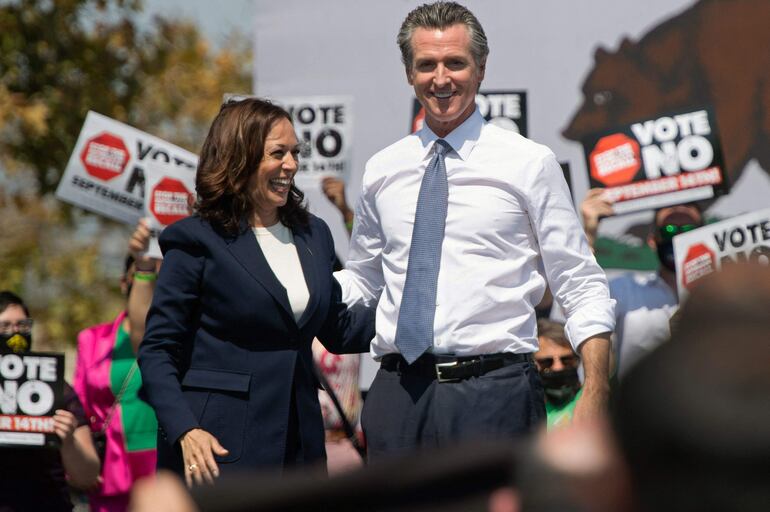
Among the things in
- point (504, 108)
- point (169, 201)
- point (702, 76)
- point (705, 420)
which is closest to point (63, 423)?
point (169, 201)

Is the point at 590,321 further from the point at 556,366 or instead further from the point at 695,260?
the point at 556,366

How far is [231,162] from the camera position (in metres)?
3.49

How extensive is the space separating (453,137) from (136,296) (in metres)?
2.12

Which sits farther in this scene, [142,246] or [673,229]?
[673,229]

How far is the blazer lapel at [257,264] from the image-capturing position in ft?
11.0

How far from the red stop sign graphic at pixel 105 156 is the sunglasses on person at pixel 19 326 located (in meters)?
0.64

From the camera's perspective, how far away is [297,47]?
679 centimetres

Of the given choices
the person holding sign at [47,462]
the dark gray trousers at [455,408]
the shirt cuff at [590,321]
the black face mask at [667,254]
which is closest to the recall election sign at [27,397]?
the person holding sign at [47,462]

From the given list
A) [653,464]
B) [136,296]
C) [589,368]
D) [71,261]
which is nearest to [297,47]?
[136,296]

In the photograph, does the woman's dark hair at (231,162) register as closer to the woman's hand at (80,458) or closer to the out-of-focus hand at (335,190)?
the woman's hand at (80,458)

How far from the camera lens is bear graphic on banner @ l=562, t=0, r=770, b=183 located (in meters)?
6.21

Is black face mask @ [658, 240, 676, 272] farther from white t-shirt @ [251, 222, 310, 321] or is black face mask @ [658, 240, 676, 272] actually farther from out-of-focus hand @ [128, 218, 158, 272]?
white t-shirt @ [251, 222, 310, 321]

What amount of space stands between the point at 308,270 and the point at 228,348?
31cm

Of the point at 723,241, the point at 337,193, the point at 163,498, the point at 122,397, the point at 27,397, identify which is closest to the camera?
the point at 163,498
